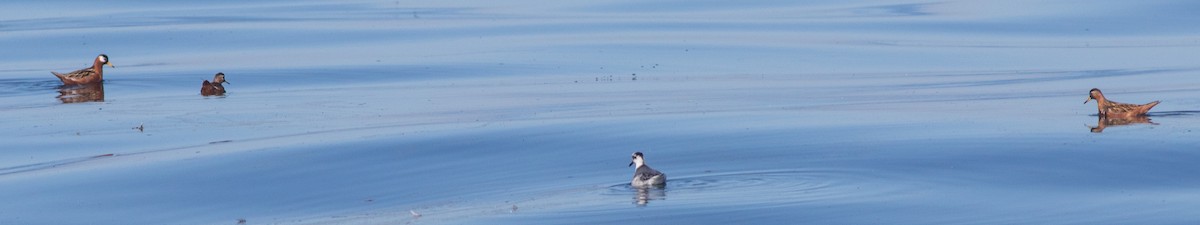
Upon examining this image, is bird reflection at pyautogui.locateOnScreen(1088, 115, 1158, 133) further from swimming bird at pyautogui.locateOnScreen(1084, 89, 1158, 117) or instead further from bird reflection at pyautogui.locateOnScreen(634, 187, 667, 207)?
bird reflection at pyautogui.locateOnScreen(634, 187, 667, 207)

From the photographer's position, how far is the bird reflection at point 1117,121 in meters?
17.0

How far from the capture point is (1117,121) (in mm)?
17391

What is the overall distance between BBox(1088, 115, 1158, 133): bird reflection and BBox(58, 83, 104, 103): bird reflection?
11.8 m

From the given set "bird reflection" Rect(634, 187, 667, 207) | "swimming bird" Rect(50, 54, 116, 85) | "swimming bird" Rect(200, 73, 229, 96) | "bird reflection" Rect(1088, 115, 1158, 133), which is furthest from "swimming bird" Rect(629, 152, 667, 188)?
"swimming bird" Rect(50, 54, 116, 85)

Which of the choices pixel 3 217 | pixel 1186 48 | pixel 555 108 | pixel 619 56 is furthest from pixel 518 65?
pixel 3 217

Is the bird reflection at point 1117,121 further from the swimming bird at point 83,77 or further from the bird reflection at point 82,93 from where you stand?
the swimming bird at point 83,77

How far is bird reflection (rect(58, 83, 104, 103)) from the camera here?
74.3 ft

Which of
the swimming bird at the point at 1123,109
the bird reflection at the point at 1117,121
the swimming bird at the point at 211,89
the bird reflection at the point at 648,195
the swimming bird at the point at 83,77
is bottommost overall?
the bird reflection at the point at 648,195

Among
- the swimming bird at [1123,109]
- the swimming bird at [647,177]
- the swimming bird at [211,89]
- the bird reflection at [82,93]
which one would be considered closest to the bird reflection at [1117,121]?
the swimming bird at [1123,109]

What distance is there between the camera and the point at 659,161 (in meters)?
15.1

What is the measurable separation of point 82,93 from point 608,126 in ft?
29.2

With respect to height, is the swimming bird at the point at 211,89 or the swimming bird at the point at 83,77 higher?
the swimming bird at the point at 83,77

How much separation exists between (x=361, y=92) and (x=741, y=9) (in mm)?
20044

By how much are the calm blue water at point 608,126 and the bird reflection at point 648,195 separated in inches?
1.2
